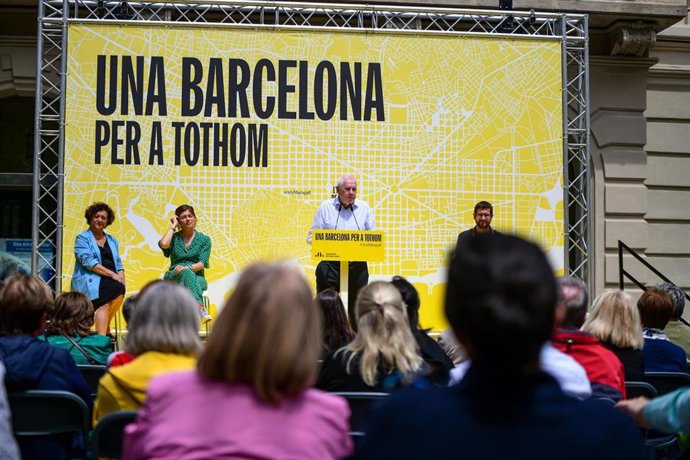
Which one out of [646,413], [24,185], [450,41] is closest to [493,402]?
[646,413]

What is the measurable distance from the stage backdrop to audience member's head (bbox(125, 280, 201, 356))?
26.8 feet

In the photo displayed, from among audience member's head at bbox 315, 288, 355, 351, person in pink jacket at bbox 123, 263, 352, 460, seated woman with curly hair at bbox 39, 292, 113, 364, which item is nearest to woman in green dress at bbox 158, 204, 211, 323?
audience member's head at bbox 315, 288, 355, 351

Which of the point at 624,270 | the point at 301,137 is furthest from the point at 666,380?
the point at 624,270

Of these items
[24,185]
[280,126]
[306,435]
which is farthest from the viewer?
[24,185]

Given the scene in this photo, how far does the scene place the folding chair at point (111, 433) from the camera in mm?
3305

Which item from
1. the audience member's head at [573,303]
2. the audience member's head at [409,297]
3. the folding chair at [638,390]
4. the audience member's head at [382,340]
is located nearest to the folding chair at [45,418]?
the audience member's head at [382,340]

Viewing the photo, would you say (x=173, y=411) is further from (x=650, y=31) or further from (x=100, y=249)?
(x=650, y=31)

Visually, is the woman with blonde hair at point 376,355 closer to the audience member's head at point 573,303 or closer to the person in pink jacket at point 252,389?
the audience member's head at point 573,303

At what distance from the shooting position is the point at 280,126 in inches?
459

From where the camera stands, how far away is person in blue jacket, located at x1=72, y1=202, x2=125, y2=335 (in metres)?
10.7

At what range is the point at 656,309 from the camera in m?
6.16

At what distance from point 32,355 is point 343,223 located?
7300 mm

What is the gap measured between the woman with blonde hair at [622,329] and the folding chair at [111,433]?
2962 millimetres

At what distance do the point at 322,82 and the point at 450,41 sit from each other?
1722mm
